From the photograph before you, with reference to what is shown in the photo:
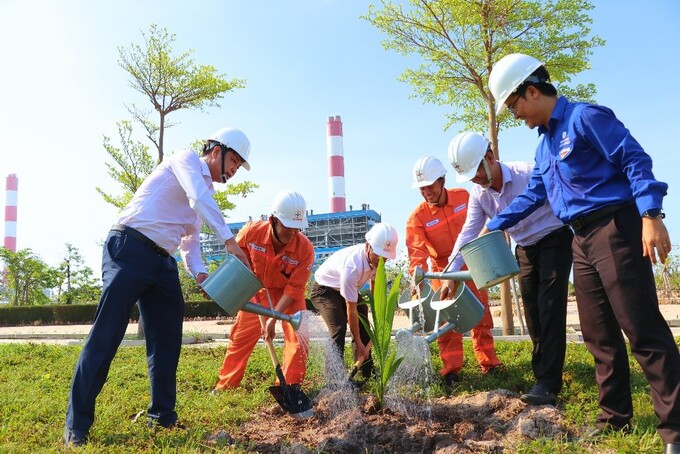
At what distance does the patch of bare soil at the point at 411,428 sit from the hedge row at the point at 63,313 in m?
15.6

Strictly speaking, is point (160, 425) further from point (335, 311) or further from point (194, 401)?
point (335, 311)

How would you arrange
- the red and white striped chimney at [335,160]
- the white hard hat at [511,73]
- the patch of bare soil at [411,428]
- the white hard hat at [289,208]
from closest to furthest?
the white hard hat at [511,73] < the patch of bare soil at [411,428] < the white hard hat at [289,208] < the red and white striped chimney at [335,160]

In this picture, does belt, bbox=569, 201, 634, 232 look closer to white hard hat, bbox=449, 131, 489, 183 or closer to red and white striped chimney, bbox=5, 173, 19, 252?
white hard hat, bbox=449, 131, 489, 183

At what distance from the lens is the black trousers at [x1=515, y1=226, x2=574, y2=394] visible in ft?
11.1

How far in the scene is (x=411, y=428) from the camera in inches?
123

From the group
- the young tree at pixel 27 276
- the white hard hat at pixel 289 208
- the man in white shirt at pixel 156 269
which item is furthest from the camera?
the young tree at pixel 27 276

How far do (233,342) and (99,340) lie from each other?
5.06ft

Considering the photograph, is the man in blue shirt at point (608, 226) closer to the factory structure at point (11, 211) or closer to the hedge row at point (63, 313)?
the hedge row at point (63, 313)

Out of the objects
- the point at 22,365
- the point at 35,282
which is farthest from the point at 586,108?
the point at 35,282

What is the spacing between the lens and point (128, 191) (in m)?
13.0

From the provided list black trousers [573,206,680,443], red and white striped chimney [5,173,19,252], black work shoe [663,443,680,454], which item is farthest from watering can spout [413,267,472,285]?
red and white striped chimney [5,173,19,252]

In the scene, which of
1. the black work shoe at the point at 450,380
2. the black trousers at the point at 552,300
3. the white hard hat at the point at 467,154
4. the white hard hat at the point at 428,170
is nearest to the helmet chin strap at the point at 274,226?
the white hard hat at the point at 428,170

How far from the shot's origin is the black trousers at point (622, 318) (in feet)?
7.56

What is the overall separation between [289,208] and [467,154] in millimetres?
1265
